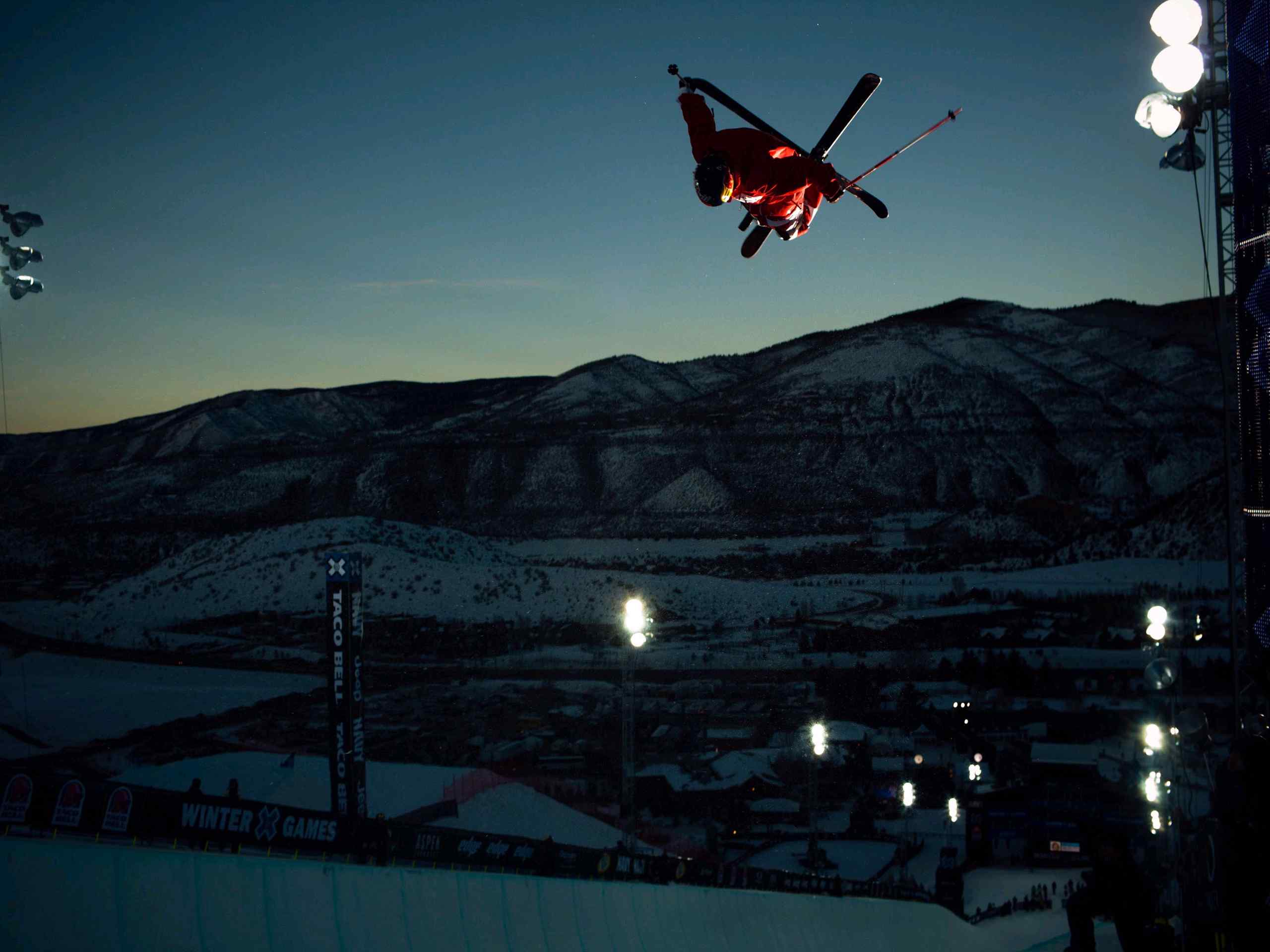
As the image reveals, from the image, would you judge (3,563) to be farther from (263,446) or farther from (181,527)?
(263,446)

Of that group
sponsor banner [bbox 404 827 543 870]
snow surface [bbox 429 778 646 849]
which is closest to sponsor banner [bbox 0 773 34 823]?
sponsor banner [bbox 404 827 543 870]

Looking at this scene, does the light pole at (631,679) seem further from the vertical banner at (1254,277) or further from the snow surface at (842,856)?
the vertical banner at (1254,277)

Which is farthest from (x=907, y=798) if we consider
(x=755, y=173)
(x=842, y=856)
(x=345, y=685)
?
(x=755, y=173)

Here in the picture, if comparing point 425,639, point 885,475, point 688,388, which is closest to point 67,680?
point 425,639

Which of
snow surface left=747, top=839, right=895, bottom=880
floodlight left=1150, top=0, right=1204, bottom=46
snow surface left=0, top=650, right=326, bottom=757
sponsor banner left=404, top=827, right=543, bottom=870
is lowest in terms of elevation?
snow surface left=747, top=839, right=895, bottom=880

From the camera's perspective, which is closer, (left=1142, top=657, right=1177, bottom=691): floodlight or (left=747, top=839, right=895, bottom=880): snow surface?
(left=1142, top=657, right=1177, bottom=691): floodlight

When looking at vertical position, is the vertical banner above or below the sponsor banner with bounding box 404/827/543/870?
above

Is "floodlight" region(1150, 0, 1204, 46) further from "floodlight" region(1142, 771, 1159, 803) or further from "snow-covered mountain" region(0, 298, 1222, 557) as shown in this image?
"snow-covered mountain" region(0, 298, 1222, 557)
